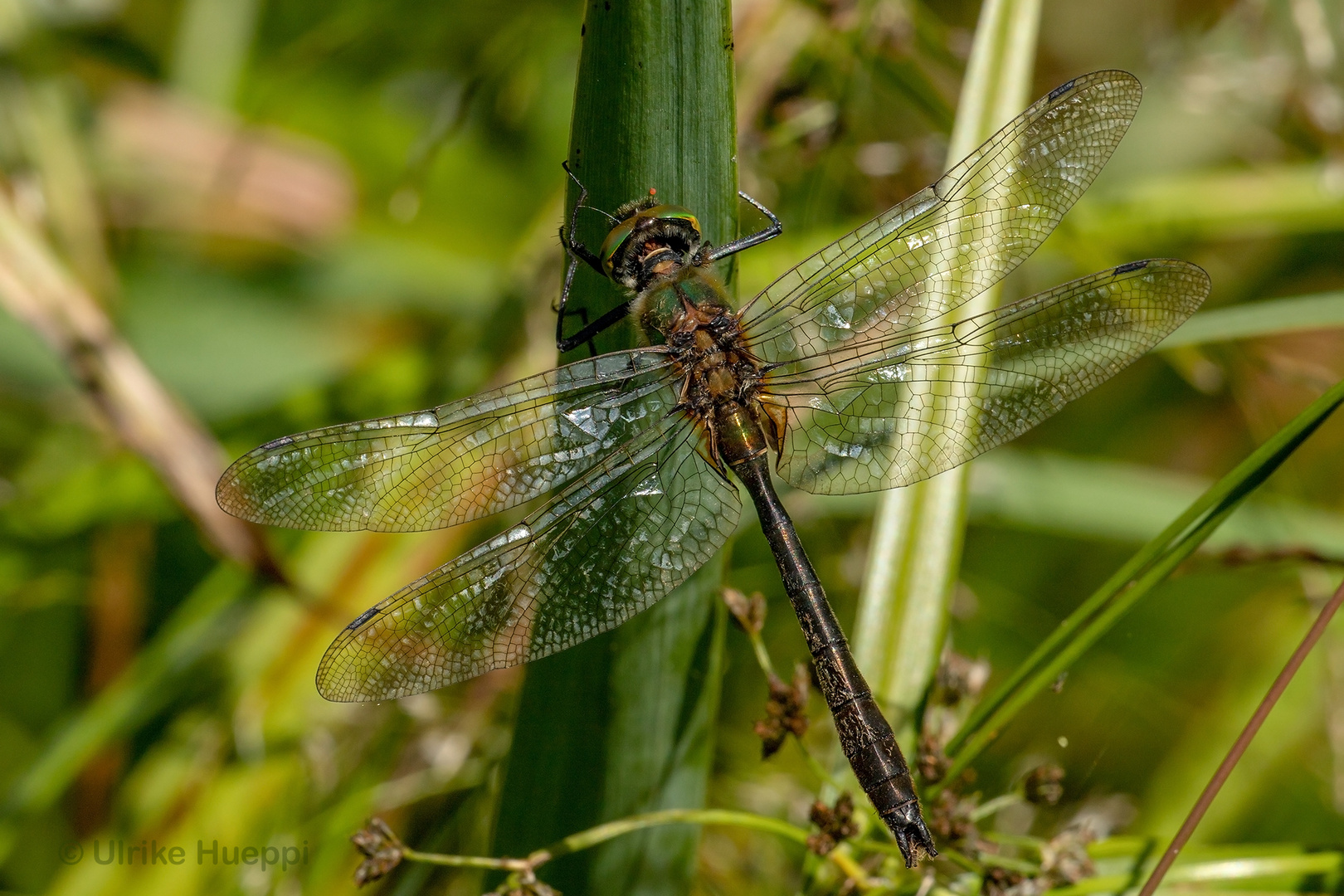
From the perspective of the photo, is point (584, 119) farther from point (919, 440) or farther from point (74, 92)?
point (74, 92)

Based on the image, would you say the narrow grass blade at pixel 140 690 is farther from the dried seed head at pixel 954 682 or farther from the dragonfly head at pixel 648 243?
the dried seed head at pixel 954 682

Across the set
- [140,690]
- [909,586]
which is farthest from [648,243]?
[140,690]

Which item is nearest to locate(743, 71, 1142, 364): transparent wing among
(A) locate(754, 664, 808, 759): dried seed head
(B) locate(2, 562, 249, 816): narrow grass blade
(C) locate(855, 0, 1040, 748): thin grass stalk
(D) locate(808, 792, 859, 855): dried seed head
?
(C) locate(855, 0, 1040, 748): thin grass stalk

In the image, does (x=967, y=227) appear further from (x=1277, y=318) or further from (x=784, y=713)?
(x=784, y=713)

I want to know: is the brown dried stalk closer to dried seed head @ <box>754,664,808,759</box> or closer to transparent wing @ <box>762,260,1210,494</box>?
dried seed head @ <box>754,664,808,759</box>

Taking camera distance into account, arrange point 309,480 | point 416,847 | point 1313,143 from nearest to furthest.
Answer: point 309,480 → point 416,847 → point 1313,143

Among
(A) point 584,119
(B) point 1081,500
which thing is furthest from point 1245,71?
(A) point 584,119

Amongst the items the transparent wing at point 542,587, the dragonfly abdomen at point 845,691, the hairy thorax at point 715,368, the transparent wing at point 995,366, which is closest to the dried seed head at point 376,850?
the transparent wing at point 542,587
